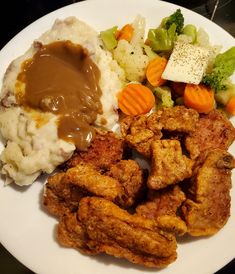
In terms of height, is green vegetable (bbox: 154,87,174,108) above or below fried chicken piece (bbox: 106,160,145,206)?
above

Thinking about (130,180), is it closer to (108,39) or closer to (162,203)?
(162,203)

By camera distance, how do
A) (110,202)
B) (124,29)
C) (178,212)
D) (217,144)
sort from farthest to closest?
(124,29), (217,144), (178,212), (110,202)

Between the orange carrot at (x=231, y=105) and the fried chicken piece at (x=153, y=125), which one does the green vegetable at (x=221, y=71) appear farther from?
the fried chicken piece at (x=153, y=125)

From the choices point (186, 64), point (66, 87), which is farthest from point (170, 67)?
point (66, 87)

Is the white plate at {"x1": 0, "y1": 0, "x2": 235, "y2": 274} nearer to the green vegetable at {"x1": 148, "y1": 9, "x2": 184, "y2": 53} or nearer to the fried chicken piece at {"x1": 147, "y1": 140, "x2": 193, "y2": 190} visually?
the fried chicken piece at {"x1": 147, "y1": 140, "x2": 193, "y2": 190}

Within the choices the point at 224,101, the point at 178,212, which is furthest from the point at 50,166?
the point at 224,101

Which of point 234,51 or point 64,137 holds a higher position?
point 234,51

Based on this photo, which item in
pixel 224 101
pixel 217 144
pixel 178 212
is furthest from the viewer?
pixel 224 101

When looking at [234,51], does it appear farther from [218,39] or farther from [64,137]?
[64,137]

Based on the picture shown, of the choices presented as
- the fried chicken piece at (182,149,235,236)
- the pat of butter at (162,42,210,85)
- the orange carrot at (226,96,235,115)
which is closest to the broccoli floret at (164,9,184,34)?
the pat of butter at (162,42,210,85)
